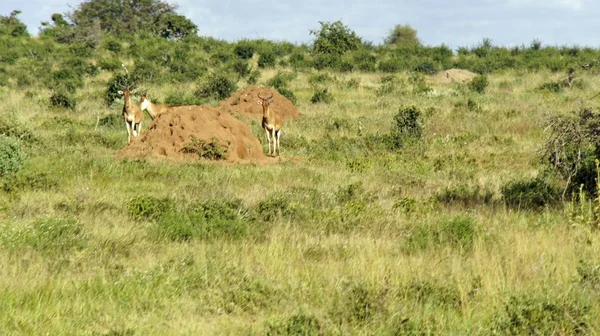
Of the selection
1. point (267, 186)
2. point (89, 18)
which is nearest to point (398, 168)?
point (267, 186)

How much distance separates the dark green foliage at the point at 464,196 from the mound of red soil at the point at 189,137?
234 inches

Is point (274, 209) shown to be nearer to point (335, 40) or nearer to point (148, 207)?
point (148, 207)

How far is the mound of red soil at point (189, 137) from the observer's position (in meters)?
17.0

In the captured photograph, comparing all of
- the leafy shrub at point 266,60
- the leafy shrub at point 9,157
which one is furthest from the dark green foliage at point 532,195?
the leafy shrub at point 266,60

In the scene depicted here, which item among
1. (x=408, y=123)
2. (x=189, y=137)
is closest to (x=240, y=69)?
(x=408, y=123)

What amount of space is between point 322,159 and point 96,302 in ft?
39.5

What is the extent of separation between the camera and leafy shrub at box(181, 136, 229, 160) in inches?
668

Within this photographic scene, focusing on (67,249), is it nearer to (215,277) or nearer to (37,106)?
(215,277)

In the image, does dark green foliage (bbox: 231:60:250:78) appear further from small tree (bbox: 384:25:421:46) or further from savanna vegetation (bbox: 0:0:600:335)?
small tree (bbox: 384:25:421:46)

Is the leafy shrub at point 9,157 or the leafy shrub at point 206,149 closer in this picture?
the leafy shrub at point 9,157

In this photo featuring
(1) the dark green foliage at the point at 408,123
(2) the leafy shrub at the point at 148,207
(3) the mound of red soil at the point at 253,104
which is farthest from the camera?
(3) the mound of red soil at the point at 253,104

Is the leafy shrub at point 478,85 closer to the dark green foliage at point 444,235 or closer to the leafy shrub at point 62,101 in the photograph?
the leafy shrub at point 62,101

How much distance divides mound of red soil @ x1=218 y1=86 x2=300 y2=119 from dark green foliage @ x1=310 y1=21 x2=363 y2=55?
848 inches

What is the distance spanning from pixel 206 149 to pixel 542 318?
1204 cm
